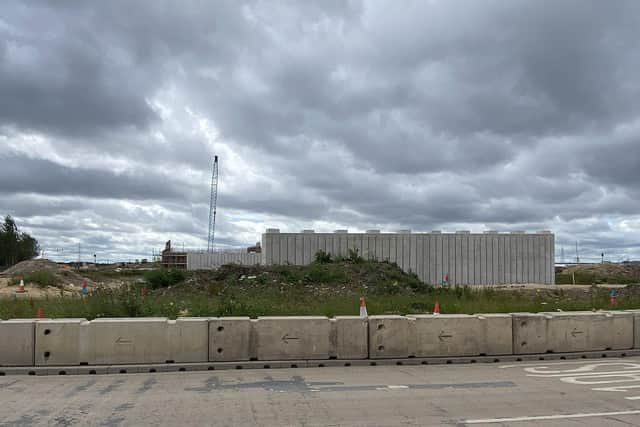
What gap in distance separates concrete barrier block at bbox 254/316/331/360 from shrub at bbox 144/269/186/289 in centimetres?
2033

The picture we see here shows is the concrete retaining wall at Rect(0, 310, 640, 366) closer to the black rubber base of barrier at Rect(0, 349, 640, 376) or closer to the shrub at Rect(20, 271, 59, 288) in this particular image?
the black rubber base of barrier at Rect(0, 349, 640, 376)

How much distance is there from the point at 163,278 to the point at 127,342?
20535mm

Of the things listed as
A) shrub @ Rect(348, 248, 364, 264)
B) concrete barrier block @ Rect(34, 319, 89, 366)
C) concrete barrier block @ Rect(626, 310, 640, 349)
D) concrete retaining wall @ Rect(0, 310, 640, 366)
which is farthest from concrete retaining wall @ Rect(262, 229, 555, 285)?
concrete barrier block @ Rect(34, 319, 89, 366)

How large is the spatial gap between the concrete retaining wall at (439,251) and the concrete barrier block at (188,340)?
1130 inches

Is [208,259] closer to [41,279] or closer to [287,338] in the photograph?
[41,279]

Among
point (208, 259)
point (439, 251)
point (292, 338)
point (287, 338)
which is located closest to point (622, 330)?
point (292, 338)

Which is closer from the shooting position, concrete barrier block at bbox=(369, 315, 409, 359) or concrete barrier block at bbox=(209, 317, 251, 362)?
concrete barrier block at bbox=(209, 317, 251, 362)

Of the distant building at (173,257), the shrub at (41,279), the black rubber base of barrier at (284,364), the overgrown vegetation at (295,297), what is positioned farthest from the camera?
the distant building at (173,257)

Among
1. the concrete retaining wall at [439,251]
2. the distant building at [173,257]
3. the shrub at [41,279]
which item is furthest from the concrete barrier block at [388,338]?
the distant building at [173,257]

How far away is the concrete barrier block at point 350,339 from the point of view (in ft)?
38.3

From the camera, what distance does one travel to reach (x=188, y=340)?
1116 cm

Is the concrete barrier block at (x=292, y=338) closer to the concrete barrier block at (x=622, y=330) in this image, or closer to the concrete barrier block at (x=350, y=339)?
the concrete barrier block at (x=350, y=339)

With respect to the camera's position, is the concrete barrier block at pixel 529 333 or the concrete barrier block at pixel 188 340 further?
the concrete barrier block at pixel 529 333

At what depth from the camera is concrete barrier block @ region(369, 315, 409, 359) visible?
11802 mm
